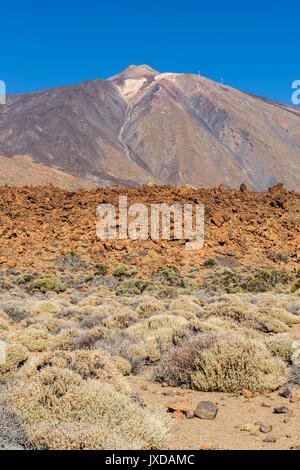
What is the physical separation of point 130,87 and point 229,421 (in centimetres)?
18965

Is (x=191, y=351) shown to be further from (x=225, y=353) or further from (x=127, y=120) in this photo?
(x=127, y=120)

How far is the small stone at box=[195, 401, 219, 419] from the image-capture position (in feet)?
13.7

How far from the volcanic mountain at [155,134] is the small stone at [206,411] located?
286ft

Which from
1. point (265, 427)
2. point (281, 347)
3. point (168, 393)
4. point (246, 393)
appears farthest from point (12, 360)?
point (281, 347)

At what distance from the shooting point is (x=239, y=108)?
15825 cm

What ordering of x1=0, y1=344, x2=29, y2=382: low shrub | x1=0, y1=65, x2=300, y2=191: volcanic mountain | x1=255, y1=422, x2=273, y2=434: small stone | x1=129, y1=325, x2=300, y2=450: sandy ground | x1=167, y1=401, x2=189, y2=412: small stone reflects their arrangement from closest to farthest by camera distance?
1. x1=129, y1=325, x2=300, y2=450: sandy ground
2. x1=255, y1=422, x2=273, y2=434: small stone
3. x1=167, y1=401, x2=189, y2=412: small stone
4. x1=0, y1=344, x2=29, y2=382: low shrub
5. x1=0, y1=65, x2=300, y2=191: volcanic mountain

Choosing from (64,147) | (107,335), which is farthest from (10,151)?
(107,335)

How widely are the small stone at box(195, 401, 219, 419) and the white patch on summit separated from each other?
179034mm

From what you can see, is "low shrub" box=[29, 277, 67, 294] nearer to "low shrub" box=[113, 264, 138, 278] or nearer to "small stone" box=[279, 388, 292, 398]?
"low shrub" box=[113, 264, 138, 278]

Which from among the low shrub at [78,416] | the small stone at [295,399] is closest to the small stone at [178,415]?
the low shrub at [78,416]

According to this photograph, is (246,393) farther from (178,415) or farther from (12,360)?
(12,360)

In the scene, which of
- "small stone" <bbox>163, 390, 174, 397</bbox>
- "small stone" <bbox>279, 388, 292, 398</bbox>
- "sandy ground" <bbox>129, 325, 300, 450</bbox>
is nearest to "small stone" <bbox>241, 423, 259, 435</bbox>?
"sandy ground" <bbox>129, 325, 300, 450</bbox>

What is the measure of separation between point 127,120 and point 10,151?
56.3m
